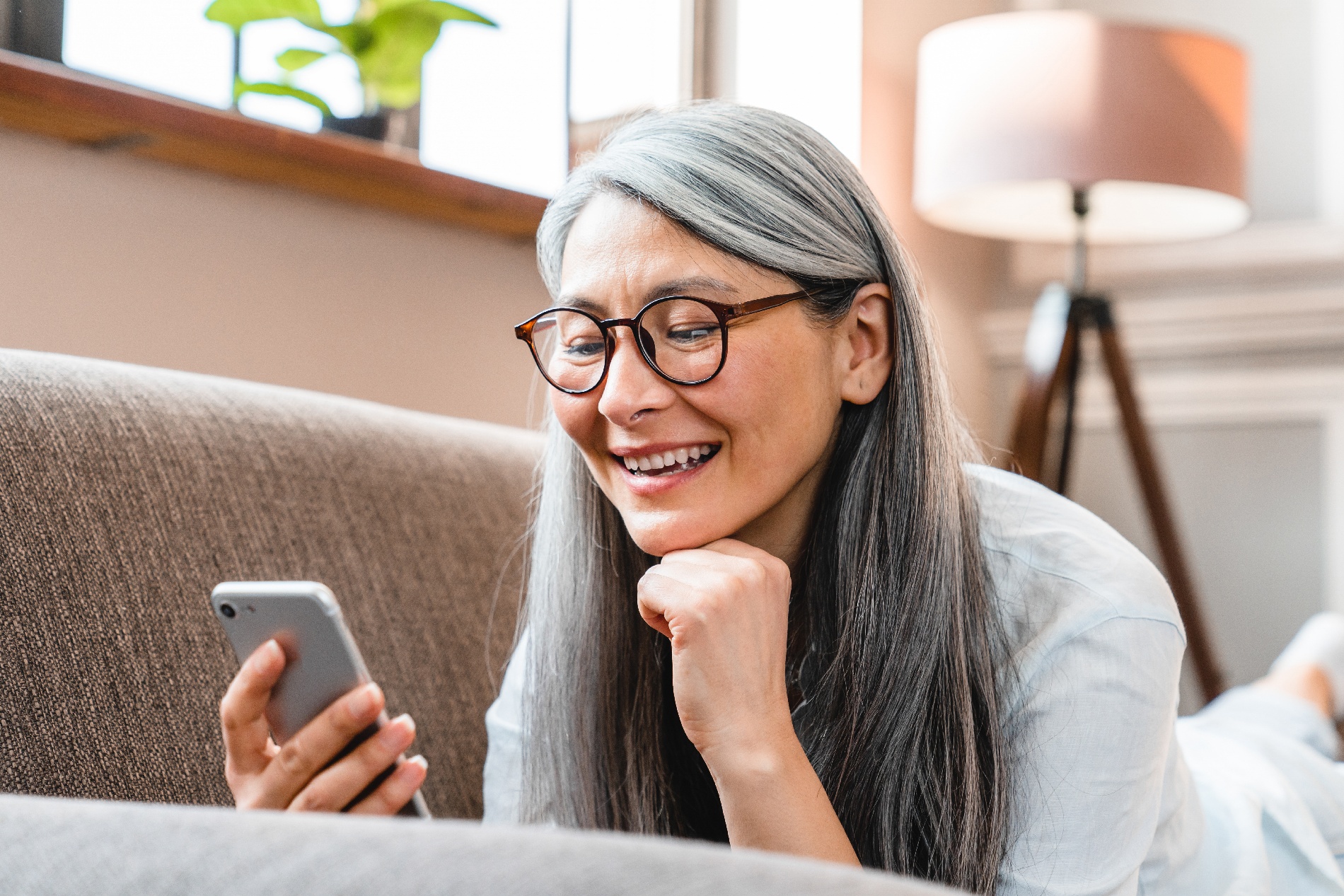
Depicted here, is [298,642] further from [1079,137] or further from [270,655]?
[1079,137]

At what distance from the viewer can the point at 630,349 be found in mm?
872

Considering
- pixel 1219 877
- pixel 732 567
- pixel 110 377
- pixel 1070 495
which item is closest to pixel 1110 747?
pixel 732 567

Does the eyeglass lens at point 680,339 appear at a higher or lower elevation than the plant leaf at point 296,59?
lower

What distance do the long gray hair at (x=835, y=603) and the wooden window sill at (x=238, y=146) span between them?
0.52 metres

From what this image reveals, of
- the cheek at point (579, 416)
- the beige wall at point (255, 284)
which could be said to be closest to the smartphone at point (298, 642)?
the cheek at point (579, 416)

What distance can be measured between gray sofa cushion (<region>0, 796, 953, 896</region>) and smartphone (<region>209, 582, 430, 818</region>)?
364mm

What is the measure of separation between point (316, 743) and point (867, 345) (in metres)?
0.49

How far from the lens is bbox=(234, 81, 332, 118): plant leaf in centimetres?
150

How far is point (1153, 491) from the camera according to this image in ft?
7.52

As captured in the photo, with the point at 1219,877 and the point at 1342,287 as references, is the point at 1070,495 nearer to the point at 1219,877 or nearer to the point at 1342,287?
the point at 1342,287

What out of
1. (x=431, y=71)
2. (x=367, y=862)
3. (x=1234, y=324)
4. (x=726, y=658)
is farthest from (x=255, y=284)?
(x=1234, y=324)

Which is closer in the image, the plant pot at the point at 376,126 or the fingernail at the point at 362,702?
the fingernail at the point at 362,702

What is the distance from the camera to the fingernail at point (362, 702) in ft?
2.72

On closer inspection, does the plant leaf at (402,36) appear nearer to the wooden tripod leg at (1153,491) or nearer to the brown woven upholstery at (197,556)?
the brown woven upholstery at (197,556)
